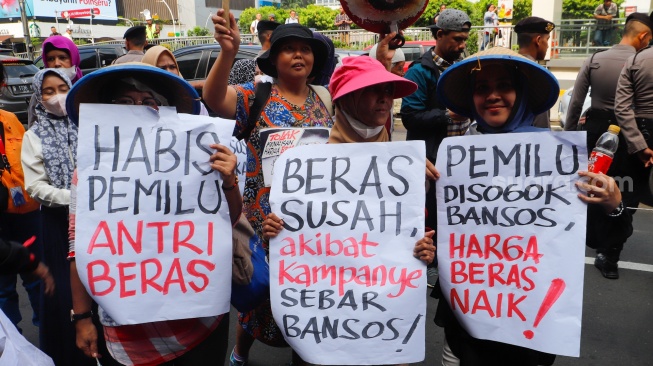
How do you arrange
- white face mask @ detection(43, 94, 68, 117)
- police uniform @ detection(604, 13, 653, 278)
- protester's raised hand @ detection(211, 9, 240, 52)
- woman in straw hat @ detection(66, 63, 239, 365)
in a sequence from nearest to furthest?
woman in straw hat @ detection(66, 63, 239, 365) → protester's raised hand @ detection(211, 9, 240, 52) → white face mask @ detection(43, 94, 68, 117) → police uniform @ detection(604, 13, 653, 278)

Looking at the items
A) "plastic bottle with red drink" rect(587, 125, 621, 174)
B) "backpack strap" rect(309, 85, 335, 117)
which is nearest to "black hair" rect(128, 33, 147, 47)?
"backpack strap" rect(309, 85, 335, 117)

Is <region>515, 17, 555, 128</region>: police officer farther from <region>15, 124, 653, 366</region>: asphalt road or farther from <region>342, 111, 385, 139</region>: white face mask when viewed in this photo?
<region>342, 111, 385, 139</region>: white face mask

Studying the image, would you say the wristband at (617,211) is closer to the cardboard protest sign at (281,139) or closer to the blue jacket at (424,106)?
the cardboard protest sign at (281,139)

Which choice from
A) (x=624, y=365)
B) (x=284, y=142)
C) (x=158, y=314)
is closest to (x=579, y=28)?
(x=624, y=365)

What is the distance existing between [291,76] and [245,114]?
29 centimetres

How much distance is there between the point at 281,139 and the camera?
8.47 ft

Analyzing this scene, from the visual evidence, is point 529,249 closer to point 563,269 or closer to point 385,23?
point 563,269

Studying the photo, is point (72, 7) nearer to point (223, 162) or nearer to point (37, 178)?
point (37, 178)

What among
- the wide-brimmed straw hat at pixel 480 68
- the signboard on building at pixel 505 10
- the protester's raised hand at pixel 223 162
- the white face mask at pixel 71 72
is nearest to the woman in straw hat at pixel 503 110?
the wide-brimmed straw hat at pixel 480 68

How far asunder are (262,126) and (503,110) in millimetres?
1133

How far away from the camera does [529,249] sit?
1863 millimetres

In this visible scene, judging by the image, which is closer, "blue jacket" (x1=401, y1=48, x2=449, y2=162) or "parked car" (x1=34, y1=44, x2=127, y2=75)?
"blue jacket" (x1=401, y1=48, x2=449, y2=162)

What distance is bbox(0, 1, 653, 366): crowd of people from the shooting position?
1915mm

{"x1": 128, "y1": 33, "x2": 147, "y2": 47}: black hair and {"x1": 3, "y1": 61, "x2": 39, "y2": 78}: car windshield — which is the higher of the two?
{"x1": 128, "y1": 33, "x2": 147, "y2": 47}: black hair
